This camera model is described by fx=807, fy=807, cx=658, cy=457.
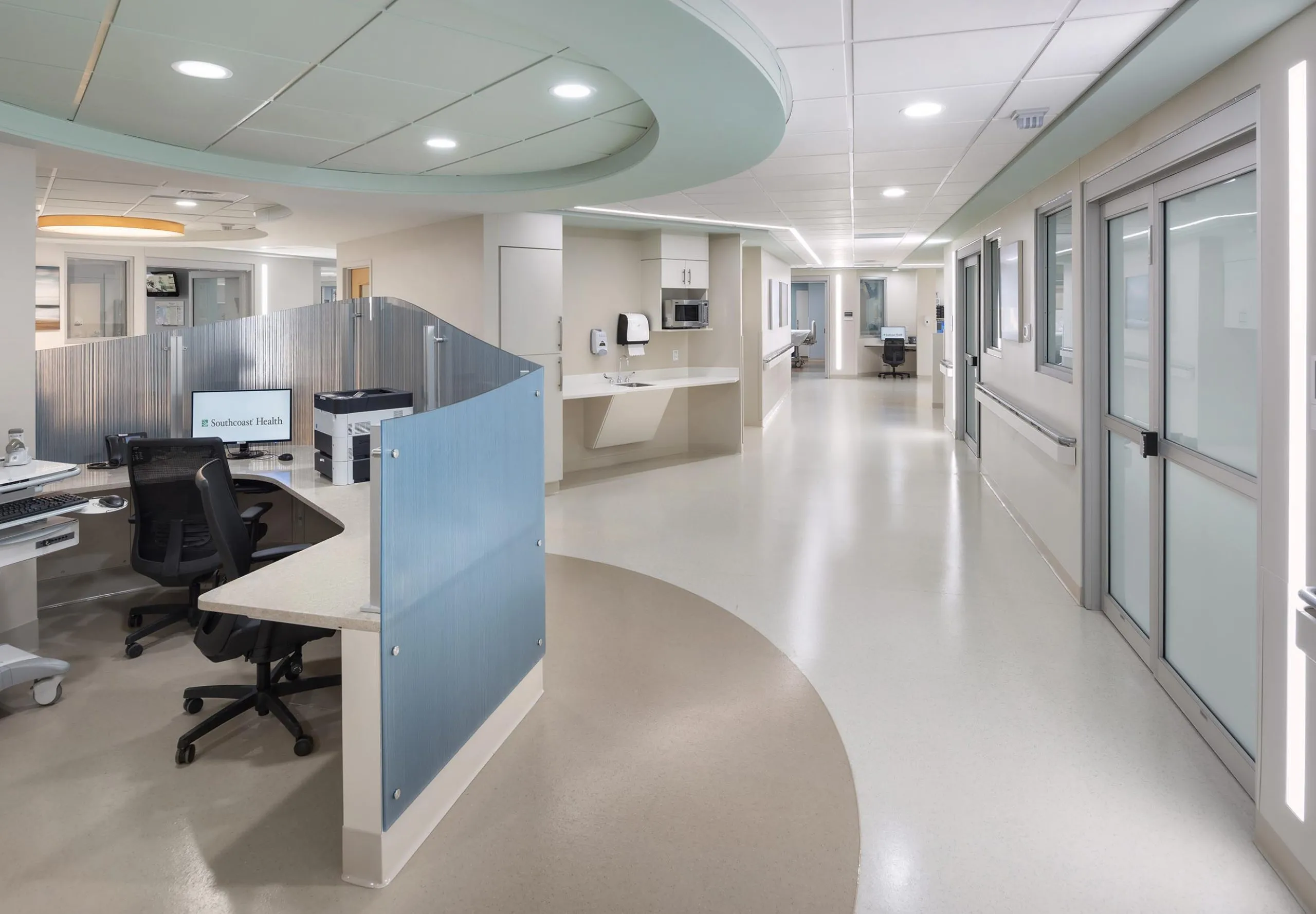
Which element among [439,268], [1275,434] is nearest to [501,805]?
[1275,434]

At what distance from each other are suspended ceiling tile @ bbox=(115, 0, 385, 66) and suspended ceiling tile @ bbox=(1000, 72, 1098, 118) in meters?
2.69

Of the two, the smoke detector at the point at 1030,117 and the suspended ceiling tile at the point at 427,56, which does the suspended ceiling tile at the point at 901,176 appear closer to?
the smoke detector at the point at 1030,117

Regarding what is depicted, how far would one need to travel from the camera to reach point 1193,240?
3.09m

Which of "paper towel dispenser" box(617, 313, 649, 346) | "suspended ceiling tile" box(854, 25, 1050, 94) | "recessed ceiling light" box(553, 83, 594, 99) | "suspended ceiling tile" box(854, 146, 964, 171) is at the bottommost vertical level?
"paper towel dispenser" box(617, 313, 649, 346)

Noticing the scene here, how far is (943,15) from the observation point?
2742 millimetres

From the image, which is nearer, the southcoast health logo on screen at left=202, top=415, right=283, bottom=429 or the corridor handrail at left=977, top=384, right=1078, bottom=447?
the corridor handrail at left=977, top=384, right=1078, bottom=447

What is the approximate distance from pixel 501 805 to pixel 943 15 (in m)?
3.01

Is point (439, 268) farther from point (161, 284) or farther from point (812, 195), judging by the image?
point (161, 284)

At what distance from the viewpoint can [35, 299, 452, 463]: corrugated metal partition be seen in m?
4.50

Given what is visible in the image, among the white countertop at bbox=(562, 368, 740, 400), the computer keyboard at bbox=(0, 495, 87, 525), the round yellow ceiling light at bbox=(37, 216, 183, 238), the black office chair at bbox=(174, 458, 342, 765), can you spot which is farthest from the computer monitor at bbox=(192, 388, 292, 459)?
the round yellow ceiling light at bbox=(37, 216, 183, 238)

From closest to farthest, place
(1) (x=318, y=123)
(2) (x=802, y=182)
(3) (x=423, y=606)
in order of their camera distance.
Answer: (3) (x=423, y=606) < (1) (x=318, y=123) < (2) (x=802, y=182)

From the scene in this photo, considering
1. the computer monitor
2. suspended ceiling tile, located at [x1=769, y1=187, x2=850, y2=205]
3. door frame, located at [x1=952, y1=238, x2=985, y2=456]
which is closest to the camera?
the computer monitor

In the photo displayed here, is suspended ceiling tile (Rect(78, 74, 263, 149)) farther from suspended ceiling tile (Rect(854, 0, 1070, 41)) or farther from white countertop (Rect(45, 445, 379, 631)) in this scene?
suspended ceiling tile (Rect(854, 0, 1070, 41))

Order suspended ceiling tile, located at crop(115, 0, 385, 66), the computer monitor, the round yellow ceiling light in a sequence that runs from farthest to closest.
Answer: the round yellow ceiling light, the computer monitor, suspended ceiling tile, located at crop(115, 0, 385, 66)
